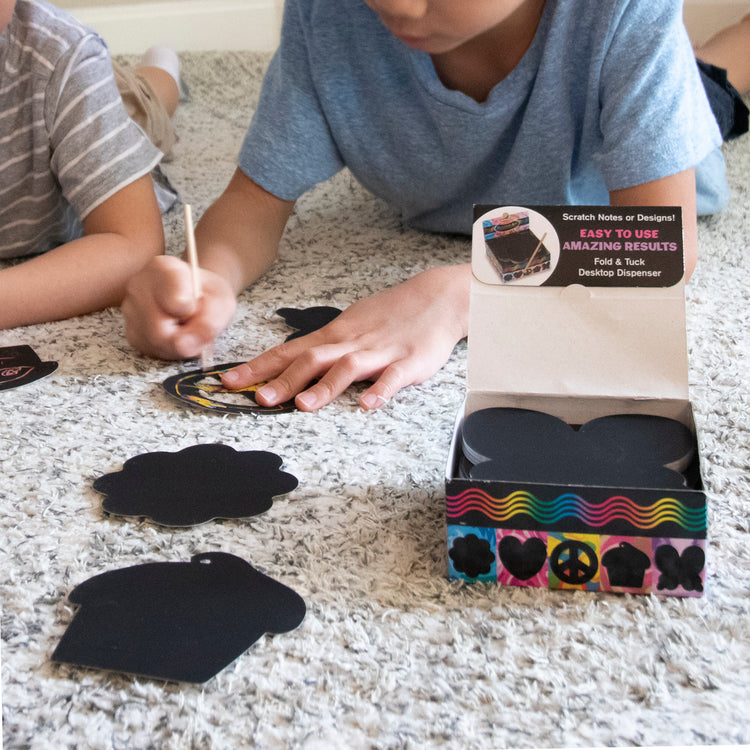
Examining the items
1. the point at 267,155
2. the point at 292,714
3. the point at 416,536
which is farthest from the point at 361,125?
the point at 292,714

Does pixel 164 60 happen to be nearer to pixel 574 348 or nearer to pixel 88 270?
pixel 88 270

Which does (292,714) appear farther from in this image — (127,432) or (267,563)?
(127,432)

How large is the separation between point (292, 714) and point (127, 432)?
1.07 feet

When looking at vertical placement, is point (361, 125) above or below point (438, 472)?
above

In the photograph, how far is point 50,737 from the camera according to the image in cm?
42

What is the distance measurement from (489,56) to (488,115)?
7 cm

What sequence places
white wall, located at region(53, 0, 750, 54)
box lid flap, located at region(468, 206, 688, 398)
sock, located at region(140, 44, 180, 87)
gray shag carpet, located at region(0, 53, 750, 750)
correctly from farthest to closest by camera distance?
white wall, located at region(53, 0, 750, 54), sock, located at region(140, 44, 180, 87), box lid flap, located at region(468, 206, 688, 398), gray shag carpet, located at region(0, 53, 750, 750)

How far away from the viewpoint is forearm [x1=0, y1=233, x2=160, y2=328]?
0.88 metres

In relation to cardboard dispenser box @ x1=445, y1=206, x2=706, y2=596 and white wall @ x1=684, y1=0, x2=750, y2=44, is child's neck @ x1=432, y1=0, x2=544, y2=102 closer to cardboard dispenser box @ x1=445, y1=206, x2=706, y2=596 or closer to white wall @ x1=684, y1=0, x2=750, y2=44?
cardboard dispenser box @ x1=445, y1=206, x2=706, y2=596

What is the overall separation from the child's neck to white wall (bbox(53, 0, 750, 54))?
1.20m

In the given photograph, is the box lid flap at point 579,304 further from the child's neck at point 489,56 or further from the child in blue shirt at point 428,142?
the child's neck at point 489,56

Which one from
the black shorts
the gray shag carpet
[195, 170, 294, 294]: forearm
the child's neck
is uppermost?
the child's neck

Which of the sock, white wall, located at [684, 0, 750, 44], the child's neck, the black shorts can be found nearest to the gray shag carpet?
the child's neck

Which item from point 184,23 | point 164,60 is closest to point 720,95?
point 164,60
